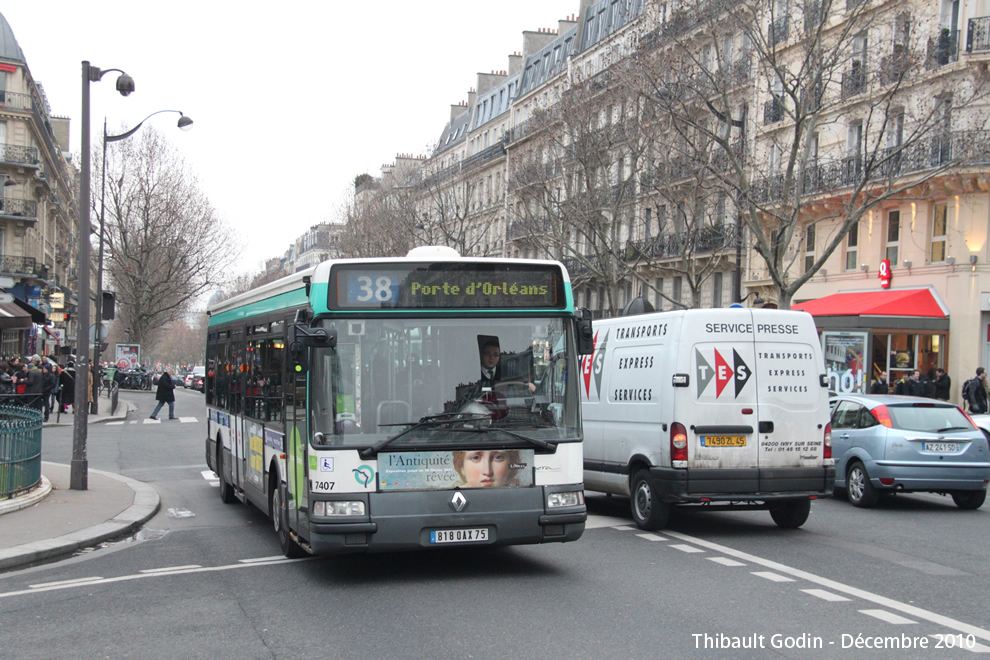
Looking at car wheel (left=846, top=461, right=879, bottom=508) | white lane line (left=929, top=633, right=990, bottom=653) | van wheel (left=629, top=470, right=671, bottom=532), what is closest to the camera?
white lane line (left=929, top=633, right=990, bottom=653)

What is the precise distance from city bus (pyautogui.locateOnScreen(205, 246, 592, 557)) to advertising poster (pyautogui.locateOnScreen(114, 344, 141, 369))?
2591 inches

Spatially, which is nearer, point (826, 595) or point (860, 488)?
point (826, 595)

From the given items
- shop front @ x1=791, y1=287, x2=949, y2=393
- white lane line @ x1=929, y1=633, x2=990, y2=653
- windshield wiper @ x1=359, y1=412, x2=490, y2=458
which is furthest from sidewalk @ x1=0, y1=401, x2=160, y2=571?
shop front @ x1=791, y1=287, x2=949, y2=393

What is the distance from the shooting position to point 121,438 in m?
26.8

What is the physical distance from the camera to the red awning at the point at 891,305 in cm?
3023

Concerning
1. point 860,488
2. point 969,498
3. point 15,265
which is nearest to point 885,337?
point 969,498

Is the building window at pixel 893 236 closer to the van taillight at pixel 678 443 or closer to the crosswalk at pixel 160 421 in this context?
the crosswalk at pixel 160 421

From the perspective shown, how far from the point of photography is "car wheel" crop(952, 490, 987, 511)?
14.3 metres

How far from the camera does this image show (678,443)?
1109 centimetres

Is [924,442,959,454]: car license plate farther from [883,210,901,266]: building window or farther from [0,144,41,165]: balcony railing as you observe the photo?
[0,144,41,165]: balcony railing

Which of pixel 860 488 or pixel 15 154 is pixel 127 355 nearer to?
pixel 15 154

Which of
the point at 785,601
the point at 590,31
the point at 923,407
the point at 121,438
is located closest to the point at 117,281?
the point at 590,31

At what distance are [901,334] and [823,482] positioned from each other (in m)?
21.7

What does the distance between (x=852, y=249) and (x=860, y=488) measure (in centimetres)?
2201
